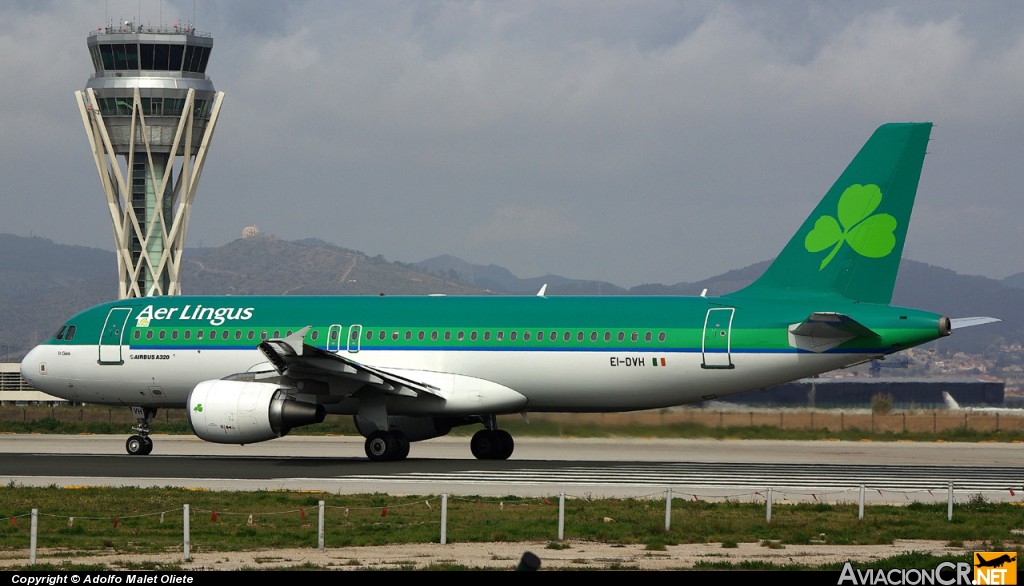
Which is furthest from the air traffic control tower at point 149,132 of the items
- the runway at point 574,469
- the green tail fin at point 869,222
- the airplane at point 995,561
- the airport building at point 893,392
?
the airplane at point 995,561

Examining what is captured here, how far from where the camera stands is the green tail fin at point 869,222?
3553cm

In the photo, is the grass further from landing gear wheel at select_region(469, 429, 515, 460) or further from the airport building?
the airport building

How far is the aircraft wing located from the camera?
112 feet

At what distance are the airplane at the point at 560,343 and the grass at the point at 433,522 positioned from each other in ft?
25.6

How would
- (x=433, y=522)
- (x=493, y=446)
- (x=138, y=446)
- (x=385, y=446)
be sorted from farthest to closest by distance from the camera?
1. (x=138, y=446)
2. (x=493, y=446)
3. (x=385, y=446)
4. (x=433, y=522)

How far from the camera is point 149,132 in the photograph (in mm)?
114438

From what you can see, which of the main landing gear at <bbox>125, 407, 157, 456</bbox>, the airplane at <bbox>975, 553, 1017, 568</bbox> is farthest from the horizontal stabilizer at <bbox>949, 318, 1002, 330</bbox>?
the main landing gear at <bbox>125, 407, 157, 456</bbox>

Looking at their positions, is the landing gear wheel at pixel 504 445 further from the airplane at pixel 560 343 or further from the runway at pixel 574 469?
the runway at pixel 574 469

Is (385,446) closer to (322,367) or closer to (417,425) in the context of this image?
(417,425)

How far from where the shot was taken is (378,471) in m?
33.8

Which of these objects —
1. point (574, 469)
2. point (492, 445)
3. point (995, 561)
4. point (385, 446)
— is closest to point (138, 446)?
point (385, 446)

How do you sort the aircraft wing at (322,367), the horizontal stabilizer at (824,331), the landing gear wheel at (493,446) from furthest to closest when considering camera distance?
1. the landing gear wheel at (493,446)
2. the aircraft wing at (322,367)
3. the horizontal stabilizer at (824,331)

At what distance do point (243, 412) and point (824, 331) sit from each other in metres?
14.3

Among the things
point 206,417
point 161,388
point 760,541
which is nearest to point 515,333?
point 206,417
